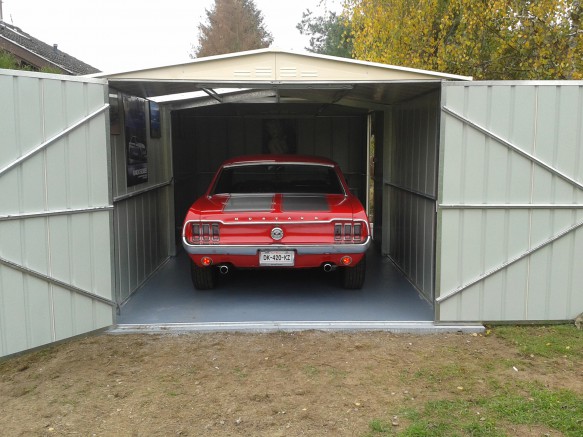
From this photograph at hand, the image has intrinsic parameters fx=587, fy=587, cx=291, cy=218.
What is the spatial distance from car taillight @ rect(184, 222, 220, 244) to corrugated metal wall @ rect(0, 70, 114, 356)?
86 cm

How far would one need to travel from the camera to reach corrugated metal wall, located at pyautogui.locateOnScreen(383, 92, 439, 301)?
255 inches

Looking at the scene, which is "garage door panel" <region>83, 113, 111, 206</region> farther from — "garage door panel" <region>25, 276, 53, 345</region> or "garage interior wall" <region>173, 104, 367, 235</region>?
"garage interior wall" <region>173, 104, 367, 235</region>

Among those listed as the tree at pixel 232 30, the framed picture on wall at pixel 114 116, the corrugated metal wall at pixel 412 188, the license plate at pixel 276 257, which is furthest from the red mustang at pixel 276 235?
the tree at pixel 232 30

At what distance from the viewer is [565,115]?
18.6ft

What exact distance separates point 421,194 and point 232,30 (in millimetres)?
39885

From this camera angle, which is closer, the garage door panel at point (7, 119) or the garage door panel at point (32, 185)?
the garage door panel at point (7, 119)

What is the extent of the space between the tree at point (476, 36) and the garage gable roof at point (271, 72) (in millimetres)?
8323

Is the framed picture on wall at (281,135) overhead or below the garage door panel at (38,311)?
overhead

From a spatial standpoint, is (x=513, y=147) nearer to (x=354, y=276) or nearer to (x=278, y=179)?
(x=354, y=276)

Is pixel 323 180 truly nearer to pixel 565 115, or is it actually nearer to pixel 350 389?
pixel 565 115

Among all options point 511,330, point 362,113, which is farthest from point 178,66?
point 362,113

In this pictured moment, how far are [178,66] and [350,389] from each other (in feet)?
10.8

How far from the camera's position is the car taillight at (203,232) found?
6.23m

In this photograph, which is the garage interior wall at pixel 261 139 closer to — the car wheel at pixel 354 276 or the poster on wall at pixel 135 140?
the poster on wall at pixel 135 140
